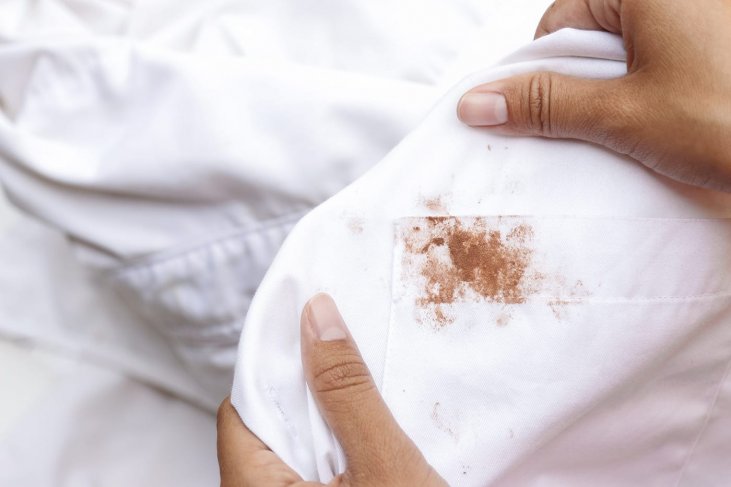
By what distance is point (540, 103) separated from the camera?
626 millimetres

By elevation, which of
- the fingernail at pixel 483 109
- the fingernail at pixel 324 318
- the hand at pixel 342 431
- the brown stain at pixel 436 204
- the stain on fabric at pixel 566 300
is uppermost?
the fingernail at pixel 483 109

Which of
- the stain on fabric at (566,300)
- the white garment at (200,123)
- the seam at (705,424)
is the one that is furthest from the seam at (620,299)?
the white garment at (200,123)

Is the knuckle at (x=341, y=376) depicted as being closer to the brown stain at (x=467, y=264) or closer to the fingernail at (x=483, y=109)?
the brown stain at (x=467, y=264)

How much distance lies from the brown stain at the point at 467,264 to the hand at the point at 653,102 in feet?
0.36

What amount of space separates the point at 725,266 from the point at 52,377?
2.68 ft

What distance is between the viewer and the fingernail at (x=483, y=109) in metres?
0.63

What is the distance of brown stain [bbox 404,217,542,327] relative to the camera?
0.63 metres

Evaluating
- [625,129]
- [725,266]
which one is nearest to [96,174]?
[625,129]

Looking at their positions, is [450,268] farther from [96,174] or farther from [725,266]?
[96,174]

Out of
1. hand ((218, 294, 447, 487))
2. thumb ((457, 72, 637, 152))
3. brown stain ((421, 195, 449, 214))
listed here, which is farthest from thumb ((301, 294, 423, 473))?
thumb ((457, 72, 637, 152))

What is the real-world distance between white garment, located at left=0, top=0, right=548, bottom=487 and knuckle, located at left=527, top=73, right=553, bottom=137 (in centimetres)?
13

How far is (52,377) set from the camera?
0.87 metres

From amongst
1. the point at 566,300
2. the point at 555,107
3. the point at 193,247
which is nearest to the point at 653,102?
the point at 555,107

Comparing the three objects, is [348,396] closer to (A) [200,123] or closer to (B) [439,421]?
(B) [439,421]
